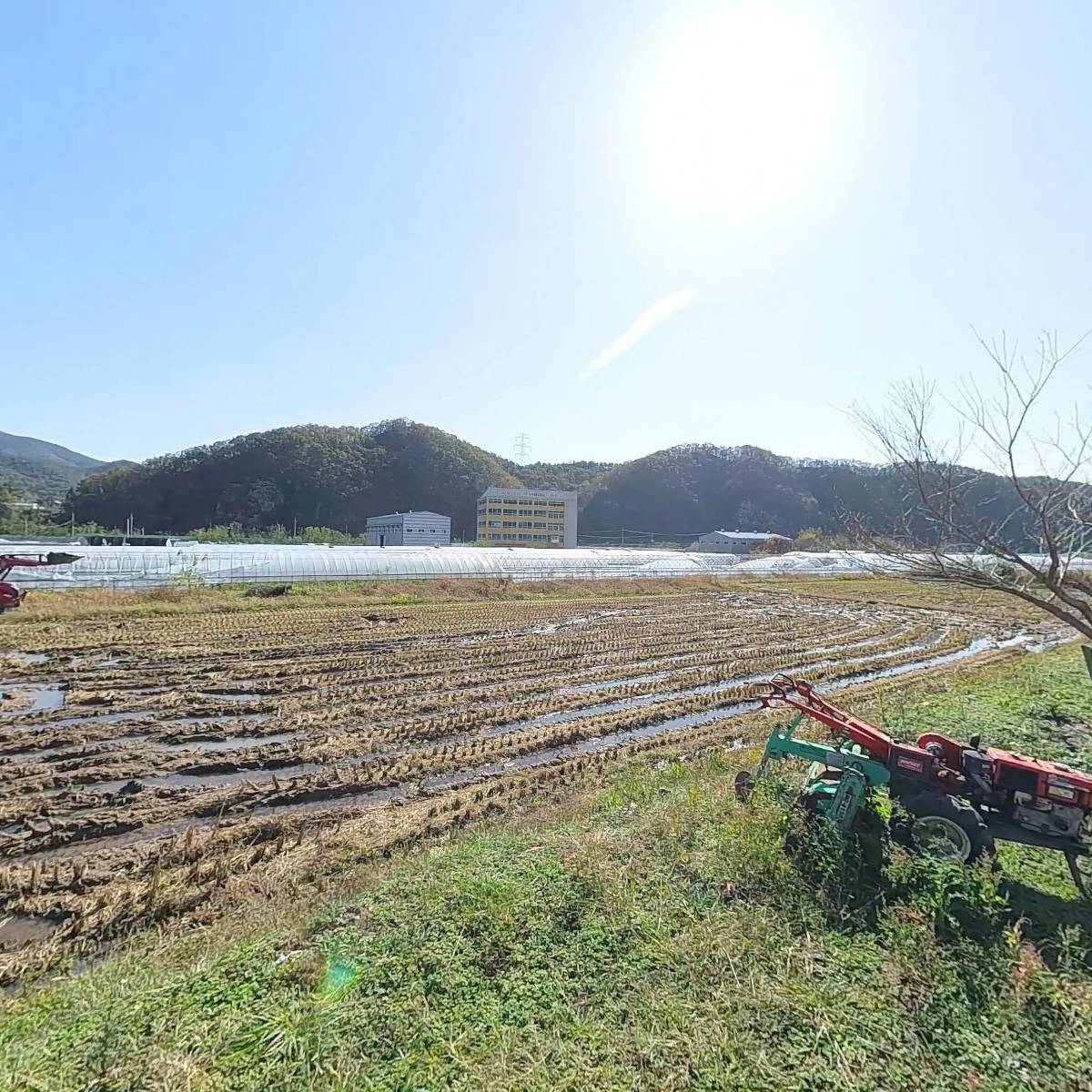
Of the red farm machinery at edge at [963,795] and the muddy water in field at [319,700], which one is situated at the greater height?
the red farm machinery at edge at [963,795]

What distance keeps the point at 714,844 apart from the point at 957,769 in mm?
1928

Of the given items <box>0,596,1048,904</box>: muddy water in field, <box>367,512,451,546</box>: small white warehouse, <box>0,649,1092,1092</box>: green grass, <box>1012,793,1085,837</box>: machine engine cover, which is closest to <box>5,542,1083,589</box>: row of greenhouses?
<box>0,596,1048,904</box>: muddy water in field

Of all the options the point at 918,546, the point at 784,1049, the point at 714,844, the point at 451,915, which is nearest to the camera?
the point at 784,1049

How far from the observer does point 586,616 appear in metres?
21.8

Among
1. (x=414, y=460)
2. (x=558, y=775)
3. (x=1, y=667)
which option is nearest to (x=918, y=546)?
(x=558, y=775)

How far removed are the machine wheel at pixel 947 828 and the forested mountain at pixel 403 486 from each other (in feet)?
183

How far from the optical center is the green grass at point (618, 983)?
2.54 metres

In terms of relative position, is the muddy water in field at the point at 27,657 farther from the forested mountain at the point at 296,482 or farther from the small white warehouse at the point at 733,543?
the forested mountain at the point at 296,482

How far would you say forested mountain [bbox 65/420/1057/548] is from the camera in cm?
7556

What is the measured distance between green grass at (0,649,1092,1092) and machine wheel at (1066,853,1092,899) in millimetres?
100

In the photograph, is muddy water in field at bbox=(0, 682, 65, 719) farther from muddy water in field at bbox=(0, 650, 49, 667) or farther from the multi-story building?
the multi-story building

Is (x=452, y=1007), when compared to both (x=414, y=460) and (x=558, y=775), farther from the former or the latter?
(x=414, y=460)

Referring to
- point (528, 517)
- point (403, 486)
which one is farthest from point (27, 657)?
point (403, 486)

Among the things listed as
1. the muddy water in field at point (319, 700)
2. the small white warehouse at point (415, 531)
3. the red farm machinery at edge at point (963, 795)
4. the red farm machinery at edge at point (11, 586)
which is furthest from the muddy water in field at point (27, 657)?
the small white warehouse at point (415, 531)
